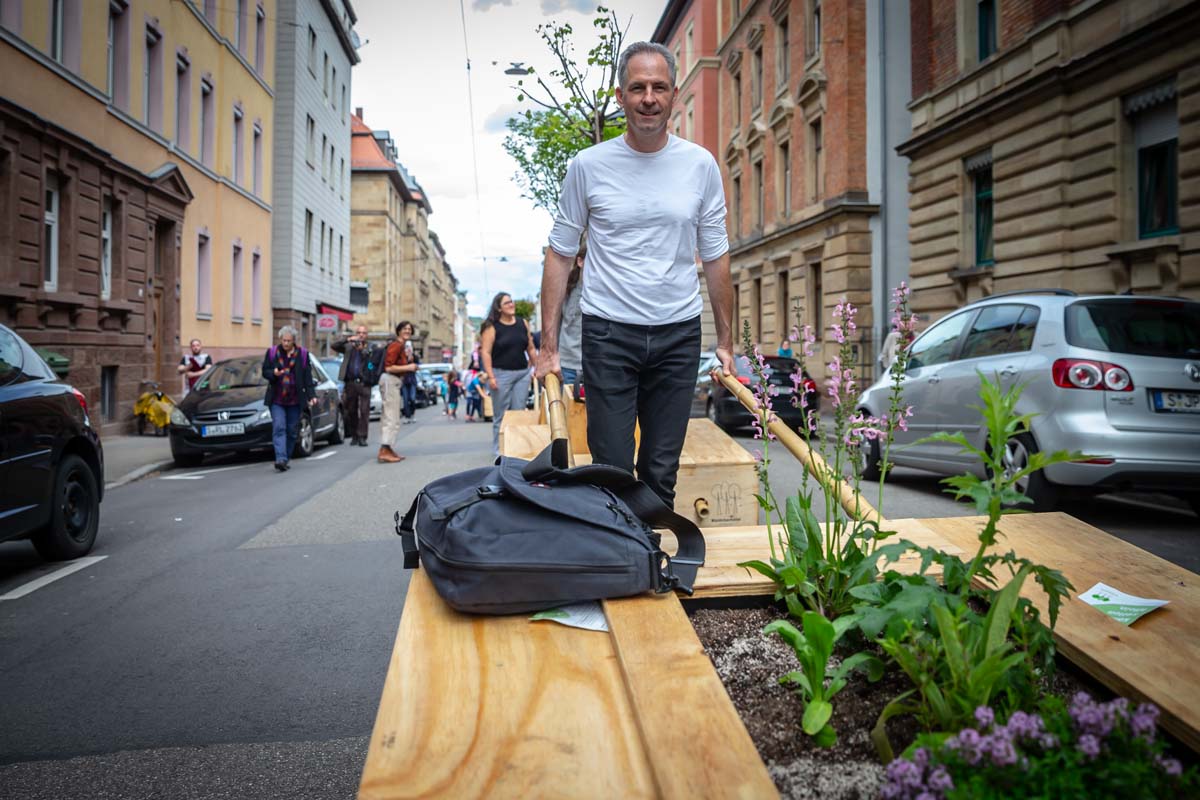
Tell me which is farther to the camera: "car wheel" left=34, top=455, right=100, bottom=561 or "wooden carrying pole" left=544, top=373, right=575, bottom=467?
"car wheel" left=34, top=455, right=100, bottom=561

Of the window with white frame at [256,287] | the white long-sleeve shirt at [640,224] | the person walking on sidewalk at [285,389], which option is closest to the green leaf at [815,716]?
the white long-sleeve shirt at [640,224]

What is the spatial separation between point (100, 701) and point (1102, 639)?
11.6 ft

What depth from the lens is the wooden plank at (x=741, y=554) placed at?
2719 mm

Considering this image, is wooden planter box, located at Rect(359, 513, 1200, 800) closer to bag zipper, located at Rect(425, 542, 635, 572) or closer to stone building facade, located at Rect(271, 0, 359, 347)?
bag zipper, located at Rect(425, 542, 635, 572)

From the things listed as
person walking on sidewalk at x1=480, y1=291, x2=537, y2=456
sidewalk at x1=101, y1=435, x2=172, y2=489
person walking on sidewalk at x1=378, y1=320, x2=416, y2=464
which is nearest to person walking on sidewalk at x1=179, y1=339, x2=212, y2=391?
sidewalk at x1=101, y1=435, x2=172, y2=489

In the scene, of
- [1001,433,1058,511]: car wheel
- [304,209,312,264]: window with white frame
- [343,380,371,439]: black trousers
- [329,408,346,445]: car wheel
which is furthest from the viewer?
[304,209,312,264]: window with white frame

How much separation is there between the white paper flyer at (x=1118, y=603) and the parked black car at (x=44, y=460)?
223 inches

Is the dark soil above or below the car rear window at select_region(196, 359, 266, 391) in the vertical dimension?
below

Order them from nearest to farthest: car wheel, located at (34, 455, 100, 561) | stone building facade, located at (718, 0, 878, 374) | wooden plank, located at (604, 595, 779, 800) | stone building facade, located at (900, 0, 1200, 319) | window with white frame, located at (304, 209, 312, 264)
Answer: wooden plank, located at (604, 595, 779, 800), car wheel, located at (34, 455, 100, 561), stone building facade, located at (900, 0, 1200, 319), stone building facade, located at (718, 0, 878, 374), window with white frame, located at (304, 209, 312, 264)

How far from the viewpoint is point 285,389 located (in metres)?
13.1

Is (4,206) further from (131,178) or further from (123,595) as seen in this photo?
(123,595)

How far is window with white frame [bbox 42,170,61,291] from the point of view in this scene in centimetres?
1700

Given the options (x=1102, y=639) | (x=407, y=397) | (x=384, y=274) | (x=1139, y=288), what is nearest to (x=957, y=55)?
(x=1139, y=288)

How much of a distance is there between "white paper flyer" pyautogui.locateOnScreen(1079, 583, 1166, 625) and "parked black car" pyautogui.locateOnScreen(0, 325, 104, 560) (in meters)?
5.67
